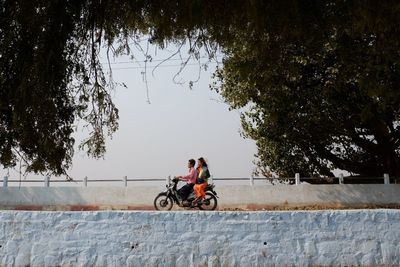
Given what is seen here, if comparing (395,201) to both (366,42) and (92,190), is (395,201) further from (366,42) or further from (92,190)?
(92,190)

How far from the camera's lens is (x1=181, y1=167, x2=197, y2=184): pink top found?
408 inches

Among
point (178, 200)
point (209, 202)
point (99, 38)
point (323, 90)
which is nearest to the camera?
point (99, 38)

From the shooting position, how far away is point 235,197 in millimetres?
13398

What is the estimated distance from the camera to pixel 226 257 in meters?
6.17

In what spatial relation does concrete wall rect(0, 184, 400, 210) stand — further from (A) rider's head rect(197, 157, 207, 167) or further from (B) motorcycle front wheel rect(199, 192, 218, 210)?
(A) rider's head rect(197, 157, 207, 167)

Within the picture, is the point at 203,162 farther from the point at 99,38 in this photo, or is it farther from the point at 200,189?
the point at 99,38

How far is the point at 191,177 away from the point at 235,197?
336 centimetres

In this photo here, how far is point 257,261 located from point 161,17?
3.45 metres

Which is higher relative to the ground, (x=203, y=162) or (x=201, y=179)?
(x=203, y=162)

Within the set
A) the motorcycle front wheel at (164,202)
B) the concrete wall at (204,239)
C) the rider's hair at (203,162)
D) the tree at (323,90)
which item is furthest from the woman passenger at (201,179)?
the concrete wall at (204,239)

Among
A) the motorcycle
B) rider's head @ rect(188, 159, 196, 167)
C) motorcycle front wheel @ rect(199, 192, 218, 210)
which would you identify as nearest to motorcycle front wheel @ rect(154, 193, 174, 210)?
the motorcycle

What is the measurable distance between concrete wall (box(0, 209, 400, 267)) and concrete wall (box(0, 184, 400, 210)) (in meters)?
6.93

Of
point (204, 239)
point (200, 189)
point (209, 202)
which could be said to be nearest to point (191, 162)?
point (200, 189)

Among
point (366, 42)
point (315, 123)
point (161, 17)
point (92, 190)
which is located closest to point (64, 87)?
point (161, 17)
